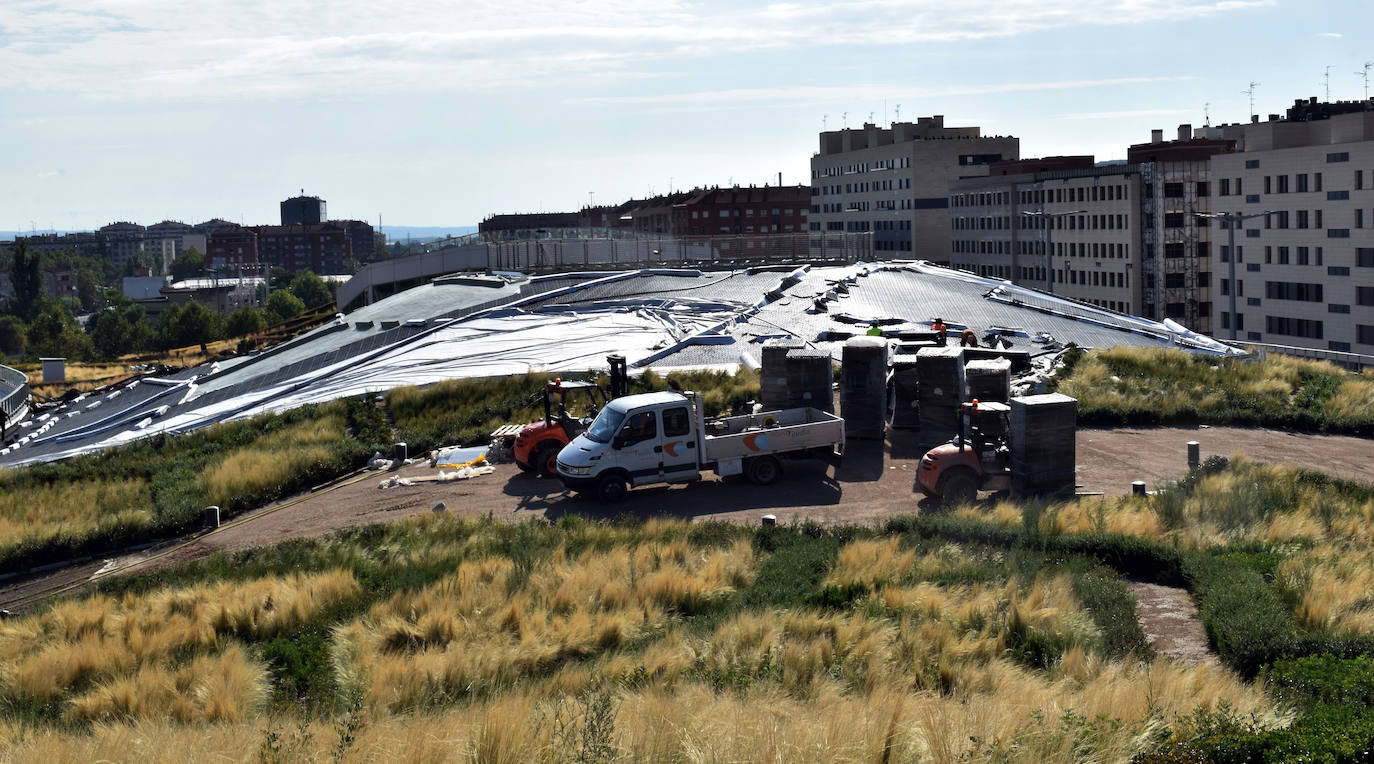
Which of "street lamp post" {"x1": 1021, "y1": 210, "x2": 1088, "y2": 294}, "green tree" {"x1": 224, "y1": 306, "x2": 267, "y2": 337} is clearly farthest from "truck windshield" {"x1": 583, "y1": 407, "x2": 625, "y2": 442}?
"green tree" {"x1": 224, "y1": 306, "x2": 267, "y2": 337}

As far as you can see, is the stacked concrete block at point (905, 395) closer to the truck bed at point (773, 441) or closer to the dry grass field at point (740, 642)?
the truck bed at point (773, 441)

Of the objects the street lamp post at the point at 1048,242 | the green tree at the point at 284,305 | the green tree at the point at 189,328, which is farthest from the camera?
the green tree at the point at 284,305

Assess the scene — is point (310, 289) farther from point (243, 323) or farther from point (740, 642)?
point (740, 642)

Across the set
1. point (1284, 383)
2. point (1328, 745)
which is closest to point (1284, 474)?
point (1284, 383)

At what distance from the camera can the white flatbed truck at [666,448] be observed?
20891 mm

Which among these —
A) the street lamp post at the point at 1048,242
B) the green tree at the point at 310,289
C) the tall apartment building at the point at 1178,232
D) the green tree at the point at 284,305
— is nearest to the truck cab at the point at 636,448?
the street lamp post at the point at 1048,242

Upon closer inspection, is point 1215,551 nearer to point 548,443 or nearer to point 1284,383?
point 548,443

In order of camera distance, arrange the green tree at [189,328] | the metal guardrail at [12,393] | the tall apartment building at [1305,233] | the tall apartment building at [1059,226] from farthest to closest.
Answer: the green tree at [189,328], the tall apartment building at [1059,226], the tall apartment building at [1305,233], the metal guardrail at [12,393]

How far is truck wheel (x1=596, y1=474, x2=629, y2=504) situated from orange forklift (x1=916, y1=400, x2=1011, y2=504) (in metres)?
5.15

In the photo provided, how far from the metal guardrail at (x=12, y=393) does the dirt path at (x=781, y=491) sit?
19164 millimetres

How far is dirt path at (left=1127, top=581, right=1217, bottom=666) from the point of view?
1257 centimetres

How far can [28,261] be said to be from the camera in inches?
6594

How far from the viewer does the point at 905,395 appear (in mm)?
25109

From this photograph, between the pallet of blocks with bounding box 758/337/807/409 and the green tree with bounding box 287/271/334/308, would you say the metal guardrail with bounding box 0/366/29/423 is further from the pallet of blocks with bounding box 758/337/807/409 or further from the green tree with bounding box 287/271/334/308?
the green tree with bounding box 287/271/334/308
